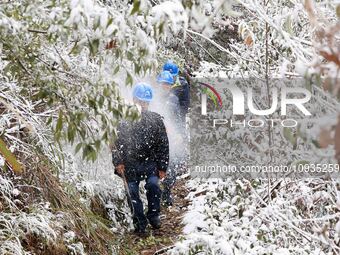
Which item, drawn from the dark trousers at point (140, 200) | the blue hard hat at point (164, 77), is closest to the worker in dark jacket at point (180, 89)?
the blue hard hat at point (164, 77)

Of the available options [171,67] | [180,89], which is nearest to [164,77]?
[171,67]

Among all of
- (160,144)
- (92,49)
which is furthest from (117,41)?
(160,144)

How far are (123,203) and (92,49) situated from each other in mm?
4707

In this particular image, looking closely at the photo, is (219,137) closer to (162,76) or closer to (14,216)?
(162,76)

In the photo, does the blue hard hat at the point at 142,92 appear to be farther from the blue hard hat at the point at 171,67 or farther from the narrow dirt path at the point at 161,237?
the blue hard hat at the point at 171,67

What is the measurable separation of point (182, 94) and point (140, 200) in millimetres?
3170

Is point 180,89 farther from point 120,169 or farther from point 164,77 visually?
point 120,169

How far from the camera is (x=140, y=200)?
6.90 meters

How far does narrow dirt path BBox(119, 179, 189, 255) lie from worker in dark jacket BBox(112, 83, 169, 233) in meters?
0.22

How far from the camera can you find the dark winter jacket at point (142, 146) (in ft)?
22.5

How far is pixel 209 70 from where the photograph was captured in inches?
355

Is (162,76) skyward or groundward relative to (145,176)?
skyward
